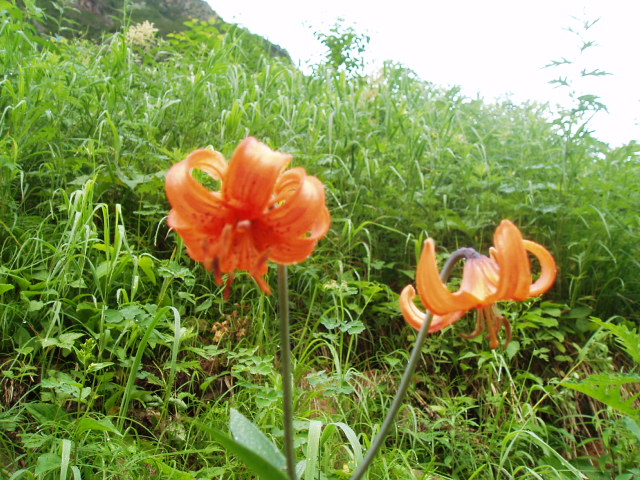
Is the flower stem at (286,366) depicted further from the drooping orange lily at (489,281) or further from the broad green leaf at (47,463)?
the broad green leaf at (47,463)

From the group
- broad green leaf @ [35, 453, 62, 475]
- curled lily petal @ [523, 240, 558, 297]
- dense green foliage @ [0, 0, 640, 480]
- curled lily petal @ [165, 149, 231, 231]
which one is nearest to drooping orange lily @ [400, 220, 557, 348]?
curled lily petal @ [523, 240, 558, 297]

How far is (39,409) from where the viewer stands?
144 centimetres

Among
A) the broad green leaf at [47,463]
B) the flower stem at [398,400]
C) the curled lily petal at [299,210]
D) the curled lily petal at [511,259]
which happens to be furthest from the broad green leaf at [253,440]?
the broad green leaf at [47,463]

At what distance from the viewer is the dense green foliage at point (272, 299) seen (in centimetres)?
152

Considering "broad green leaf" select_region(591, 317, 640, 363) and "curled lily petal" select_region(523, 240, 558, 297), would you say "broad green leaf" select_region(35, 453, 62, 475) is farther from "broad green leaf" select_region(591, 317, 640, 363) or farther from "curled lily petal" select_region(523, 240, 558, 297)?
"broad green leaf" select_region(591, 317, 640, 363)

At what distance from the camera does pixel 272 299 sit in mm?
2131

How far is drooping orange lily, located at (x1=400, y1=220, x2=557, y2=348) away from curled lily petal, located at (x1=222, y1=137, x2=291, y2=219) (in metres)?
0.24

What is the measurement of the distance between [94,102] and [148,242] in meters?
0.87

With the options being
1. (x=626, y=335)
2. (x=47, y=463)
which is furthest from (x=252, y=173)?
(x=626, y=335)

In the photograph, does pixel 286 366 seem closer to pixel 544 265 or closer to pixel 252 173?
pixel 252 173

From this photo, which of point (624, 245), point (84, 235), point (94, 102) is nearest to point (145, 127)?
point (94, 102)

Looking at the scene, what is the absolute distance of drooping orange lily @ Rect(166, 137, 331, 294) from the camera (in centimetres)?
62

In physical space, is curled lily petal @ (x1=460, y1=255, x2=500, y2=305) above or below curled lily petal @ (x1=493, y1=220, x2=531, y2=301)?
below

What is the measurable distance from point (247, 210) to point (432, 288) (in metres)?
0.29
